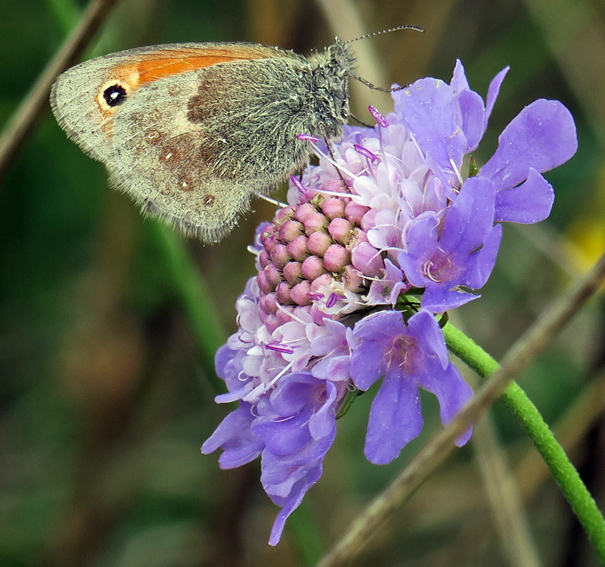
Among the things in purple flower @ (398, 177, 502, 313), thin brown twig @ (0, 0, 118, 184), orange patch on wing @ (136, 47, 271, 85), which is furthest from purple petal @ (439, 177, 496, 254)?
thin brown twig @ (0, 0, 118, 184)

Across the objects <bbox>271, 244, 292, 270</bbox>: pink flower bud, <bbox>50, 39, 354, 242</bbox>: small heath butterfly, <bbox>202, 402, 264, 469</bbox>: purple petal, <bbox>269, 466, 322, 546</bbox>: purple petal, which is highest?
<bbox>50, 39, 354, 242</bbox>: small heath butterfly

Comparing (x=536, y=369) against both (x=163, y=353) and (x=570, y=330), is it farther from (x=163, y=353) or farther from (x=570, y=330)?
(x=163, y=353)

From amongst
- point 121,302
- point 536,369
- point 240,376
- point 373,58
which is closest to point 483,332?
point 536,369

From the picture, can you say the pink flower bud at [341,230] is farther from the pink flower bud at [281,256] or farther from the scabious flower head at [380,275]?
the pink flower bud at [281,256]

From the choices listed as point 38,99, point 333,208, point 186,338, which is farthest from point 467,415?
point 186,338

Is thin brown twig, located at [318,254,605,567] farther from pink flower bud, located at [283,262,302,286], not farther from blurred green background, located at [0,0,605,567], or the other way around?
blurred green background, located at [0,0,605,567]

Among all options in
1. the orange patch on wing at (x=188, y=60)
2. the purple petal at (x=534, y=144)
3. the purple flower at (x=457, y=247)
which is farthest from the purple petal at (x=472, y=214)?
the orange patch on wing at (x=188, y=60)
